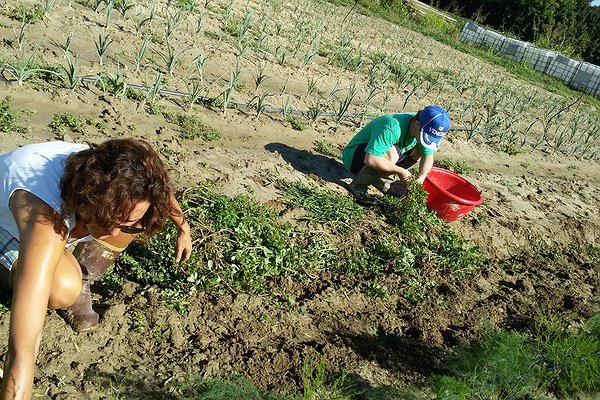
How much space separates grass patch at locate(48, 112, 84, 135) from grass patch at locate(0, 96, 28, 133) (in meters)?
0.23

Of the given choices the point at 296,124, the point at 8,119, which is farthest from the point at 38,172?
the point at 296,124

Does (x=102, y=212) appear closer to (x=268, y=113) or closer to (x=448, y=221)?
(x=448, y=221)

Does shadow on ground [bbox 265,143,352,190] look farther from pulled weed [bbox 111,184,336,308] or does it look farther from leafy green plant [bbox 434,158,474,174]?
leafy green plant [bbox 434,158,474,174]

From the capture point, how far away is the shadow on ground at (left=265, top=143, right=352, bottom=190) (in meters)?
5.00

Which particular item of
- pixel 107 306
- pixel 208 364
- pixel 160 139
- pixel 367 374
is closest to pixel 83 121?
pixel 160 139

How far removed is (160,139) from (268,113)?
1521 mm

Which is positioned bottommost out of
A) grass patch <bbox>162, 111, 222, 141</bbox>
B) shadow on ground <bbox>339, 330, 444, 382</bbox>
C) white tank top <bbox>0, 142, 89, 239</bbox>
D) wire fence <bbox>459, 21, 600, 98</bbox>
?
shadow on ground <bbox>339, 330, 444, 382</bbox>

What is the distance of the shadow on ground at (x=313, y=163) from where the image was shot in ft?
16.4

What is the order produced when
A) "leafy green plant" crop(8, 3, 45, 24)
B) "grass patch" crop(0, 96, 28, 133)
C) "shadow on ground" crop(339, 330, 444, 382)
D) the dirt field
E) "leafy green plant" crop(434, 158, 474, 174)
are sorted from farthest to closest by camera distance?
"leafy green plant" crop(434, 158, 474, 174), "leafy green plant" crop(8, 3, 45, 24), "grass patch" crop(0, 96, 28, 133), "shadow on ground" crop(339, 330, 444, 382), the dirt field

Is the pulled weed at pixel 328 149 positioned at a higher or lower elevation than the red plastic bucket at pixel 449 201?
lower

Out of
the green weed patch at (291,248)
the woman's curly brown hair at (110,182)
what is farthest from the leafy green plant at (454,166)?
the woman's curly brown hair at (110,182)

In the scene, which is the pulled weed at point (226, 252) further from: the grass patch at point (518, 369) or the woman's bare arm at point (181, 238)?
the grass patch at point (518, 369)

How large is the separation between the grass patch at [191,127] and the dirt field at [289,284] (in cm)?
6

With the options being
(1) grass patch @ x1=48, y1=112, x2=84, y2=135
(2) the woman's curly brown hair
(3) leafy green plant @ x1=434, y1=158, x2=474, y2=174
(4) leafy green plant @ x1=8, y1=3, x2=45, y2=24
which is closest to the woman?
(2) the woman's curly brown hair
